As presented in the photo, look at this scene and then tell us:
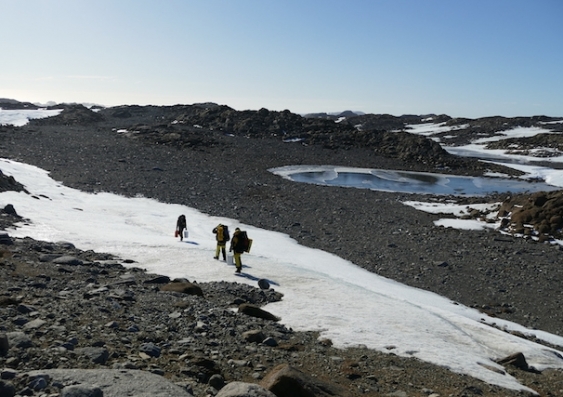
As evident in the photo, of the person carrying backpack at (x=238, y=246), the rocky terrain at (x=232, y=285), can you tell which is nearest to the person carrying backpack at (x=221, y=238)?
the person carrying backpack at (x=238, y=246)

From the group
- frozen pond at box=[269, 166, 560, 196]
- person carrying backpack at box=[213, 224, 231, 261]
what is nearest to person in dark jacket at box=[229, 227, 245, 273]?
person carrying backpack at box=[213, 224, 231, 261]

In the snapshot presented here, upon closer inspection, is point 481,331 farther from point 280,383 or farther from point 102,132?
point 102,132

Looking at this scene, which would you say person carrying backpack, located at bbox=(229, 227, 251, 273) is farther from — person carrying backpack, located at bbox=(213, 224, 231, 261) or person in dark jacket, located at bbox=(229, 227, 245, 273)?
person carrying backpack, located at bbox=(213, 224, 231, 261)

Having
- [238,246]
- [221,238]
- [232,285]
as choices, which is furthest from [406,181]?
[232,285]

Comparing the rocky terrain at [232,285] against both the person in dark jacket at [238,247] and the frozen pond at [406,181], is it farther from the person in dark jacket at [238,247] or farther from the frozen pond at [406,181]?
the frozen pond at [406,181]

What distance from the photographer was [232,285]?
1351 cm

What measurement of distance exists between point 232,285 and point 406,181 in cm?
3432

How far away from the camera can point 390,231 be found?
24.9m

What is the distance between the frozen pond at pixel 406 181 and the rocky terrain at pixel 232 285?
8.60 ft

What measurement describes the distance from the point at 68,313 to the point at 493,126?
4118 inches

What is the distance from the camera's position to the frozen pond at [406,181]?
41.1 m

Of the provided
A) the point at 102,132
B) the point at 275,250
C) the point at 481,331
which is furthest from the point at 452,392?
the point at 102,132

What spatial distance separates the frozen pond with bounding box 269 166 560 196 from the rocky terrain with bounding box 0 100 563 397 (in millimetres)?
2622

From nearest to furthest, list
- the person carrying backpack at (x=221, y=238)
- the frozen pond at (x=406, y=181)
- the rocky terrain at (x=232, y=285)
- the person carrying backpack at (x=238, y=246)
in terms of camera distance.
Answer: the rocky terrain at (x=232, y=285) → the person carrying backpack at (x=238, y=246) → the person carrying backpack at (x=221, y=238) → the frozen pond at (x=406, y=181)
